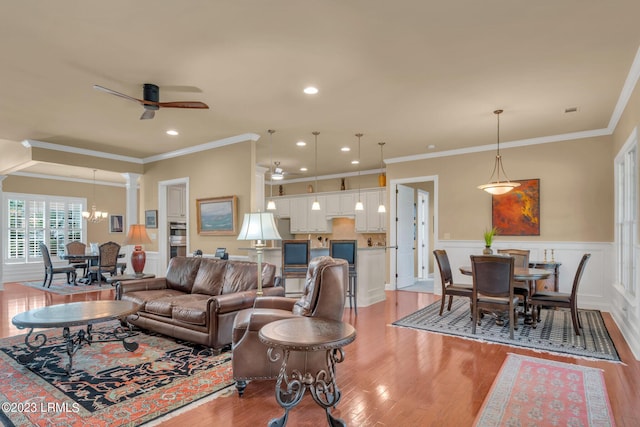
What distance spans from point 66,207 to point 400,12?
1129cm

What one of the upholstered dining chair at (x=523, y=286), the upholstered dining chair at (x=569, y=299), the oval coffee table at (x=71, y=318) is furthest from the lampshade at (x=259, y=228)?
the upholstered dining chair at (x=569, y=299)

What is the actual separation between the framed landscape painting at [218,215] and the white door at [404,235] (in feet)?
11.9

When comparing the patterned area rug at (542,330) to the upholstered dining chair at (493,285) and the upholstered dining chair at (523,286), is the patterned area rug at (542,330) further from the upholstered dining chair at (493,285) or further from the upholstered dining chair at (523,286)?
the upholstered dining chair at (523,286)

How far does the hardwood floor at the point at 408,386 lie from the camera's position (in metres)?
2.41

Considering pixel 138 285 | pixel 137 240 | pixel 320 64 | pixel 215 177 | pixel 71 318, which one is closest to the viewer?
pixel 71 318

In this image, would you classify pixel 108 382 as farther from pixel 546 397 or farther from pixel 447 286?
pixel 447 286

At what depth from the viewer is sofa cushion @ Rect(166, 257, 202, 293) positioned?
16.0 ft

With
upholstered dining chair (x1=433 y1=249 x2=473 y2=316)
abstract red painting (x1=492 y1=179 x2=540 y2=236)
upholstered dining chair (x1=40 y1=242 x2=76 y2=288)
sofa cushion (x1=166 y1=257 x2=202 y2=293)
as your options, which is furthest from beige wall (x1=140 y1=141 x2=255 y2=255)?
abstract red painting (x1=492 y1=179 x2=540 y2=236)

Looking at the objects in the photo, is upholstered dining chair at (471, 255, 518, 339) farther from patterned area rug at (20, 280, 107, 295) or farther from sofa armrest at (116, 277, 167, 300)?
patterned area rug at (20, 280, 107, 295)

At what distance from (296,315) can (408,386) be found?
109cm

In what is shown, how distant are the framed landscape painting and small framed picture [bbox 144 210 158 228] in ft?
4.94

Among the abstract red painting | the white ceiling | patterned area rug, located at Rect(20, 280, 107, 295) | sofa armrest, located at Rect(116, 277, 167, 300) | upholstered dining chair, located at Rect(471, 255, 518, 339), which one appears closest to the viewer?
the white ceiling

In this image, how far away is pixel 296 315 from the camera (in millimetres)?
2807

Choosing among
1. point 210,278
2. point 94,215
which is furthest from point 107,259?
point 210,278
